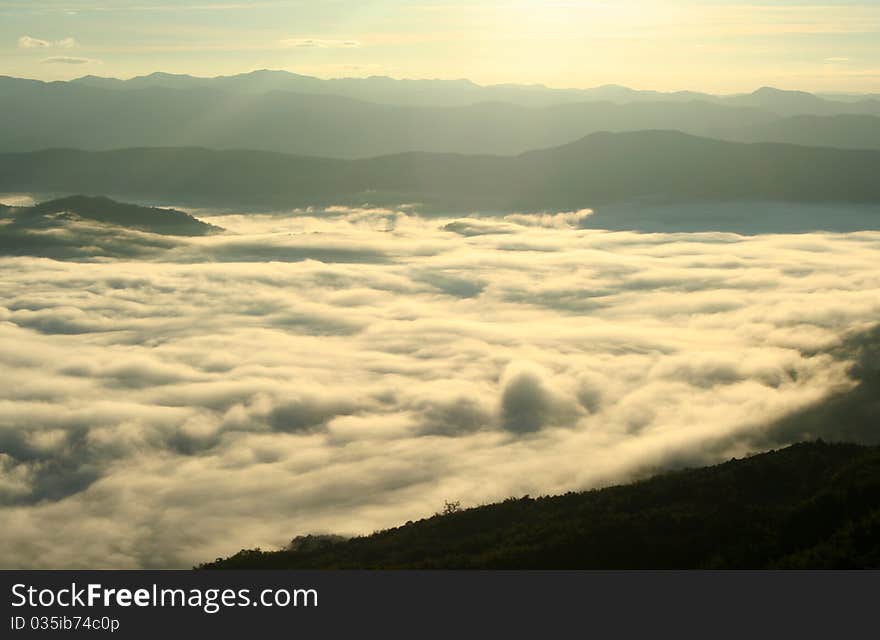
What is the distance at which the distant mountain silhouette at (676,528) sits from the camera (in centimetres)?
3944

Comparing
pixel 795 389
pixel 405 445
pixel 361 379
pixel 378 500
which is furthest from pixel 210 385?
pixel 795 389

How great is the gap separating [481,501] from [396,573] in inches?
2815

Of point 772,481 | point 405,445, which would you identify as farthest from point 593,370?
point 772,481

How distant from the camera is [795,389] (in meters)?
151

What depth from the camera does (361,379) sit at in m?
171

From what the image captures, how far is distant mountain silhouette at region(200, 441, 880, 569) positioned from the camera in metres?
39.4

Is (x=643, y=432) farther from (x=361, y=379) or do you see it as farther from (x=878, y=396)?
(x=361, y=379)

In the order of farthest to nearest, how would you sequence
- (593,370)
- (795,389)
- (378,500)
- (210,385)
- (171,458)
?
(593,370) → (210,385) → (795,389) → (171,458) → (378,500)

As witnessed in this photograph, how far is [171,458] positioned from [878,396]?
101706 mm

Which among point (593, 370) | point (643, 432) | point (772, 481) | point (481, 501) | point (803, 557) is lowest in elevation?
point (803, 557)

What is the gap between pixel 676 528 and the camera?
43.5 m

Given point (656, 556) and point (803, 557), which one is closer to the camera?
point (803, 557)

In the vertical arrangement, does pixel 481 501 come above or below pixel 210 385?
below

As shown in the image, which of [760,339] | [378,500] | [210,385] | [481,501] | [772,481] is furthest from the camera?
[760,339]
